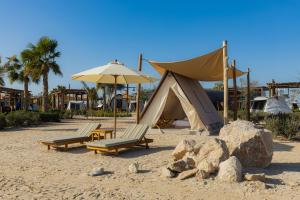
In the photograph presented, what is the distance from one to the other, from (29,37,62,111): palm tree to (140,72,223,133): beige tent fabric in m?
11.0

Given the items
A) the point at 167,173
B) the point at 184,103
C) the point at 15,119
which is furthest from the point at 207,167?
the point at 15,119

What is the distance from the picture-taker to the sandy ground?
468cm

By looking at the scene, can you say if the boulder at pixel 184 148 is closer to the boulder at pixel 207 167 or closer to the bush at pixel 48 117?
the boulder at pixel 207 167

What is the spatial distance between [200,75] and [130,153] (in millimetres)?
6185

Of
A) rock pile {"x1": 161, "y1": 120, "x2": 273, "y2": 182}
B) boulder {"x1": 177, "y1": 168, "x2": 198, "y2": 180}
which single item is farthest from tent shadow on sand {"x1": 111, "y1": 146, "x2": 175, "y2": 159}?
boulder {"x1": 177, "y1": 168, "x2": 198, "y2": 180}

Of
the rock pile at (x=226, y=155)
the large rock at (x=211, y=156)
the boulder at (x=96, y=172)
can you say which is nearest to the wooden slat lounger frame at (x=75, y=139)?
the boulder at (x=96, y=172)

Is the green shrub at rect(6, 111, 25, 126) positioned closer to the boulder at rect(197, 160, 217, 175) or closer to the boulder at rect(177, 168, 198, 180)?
the boulder at rect(177, 168, 198, 180)

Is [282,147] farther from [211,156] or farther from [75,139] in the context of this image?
[75,139]

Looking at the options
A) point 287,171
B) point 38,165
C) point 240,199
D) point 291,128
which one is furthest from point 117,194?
point 291,128

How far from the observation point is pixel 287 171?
6.08 meters

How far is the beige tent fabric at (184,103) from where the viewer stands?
12227mm

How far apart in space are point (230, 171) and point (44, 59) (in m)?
18.8

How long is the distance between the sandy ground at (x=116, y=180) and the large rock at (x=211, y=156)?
1.06 feet

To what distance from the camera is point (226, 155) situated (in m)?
5.81
